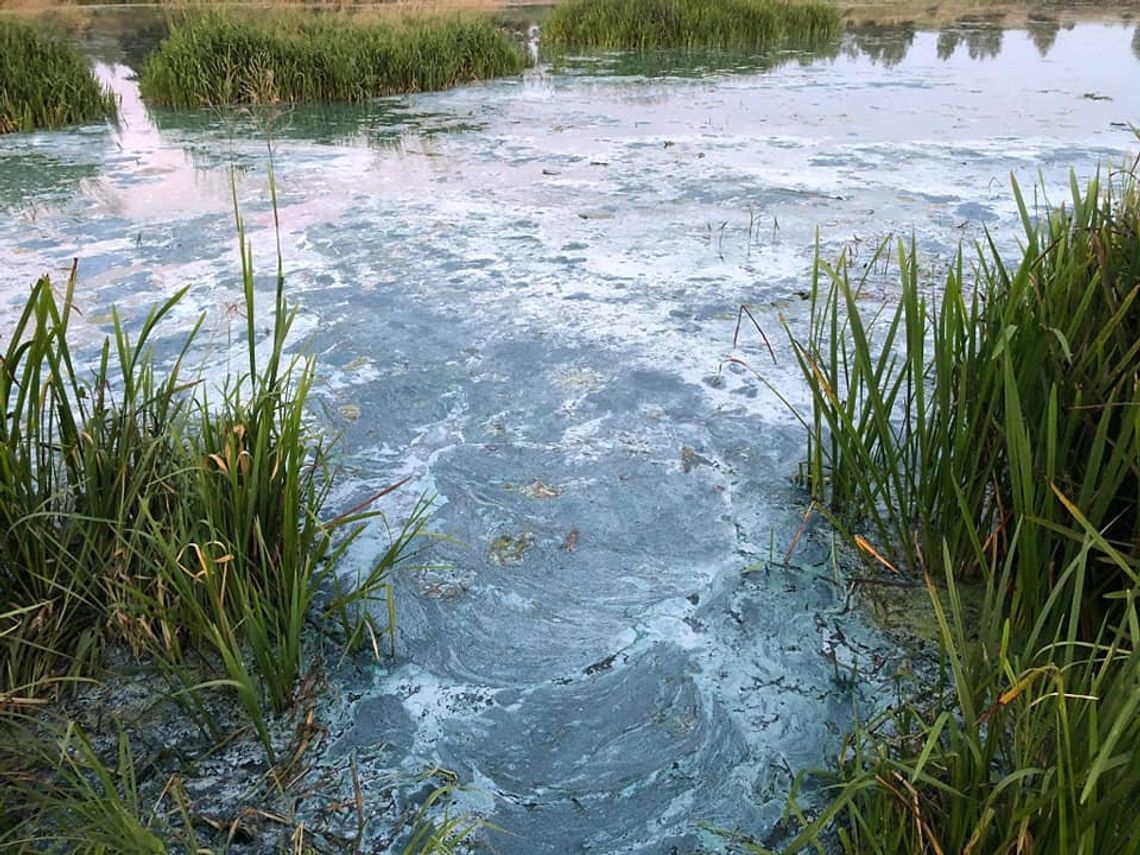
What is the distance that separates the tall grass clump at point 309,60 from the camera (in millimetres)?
5863

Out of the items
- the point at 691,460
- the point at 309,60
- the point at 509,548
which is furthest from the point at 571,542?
the point at 309,60

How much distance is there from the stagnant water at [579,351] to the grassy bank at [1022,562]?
0.57ft

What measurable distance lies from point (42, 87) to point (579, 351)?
15.1ft

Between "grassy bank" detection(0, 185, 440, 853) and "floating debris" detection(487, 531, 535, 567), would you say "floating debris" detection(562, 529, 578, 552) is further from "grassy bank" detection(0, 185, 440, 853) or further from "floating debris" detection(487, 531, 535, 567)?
"grassy bank" detection(0, 185, 440, 853)

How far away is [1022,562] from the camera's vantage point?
3.65 ft

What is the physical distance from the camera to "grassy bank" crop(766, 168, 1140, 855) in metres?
0.79

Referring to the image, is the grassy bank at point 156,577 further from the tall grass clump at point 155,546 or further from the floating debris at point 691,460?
the floating debris at point 691,460

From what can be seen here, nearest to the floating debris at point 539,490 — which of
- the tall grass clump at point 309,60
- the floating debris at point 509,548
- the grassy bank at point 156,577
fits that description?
the floating debris at point 509,548

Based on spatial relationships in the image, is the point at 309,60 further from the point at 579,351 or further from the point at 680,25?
the point at 579,351

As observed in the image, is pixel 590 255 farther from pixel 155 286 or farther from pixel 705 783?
pixel 705 783

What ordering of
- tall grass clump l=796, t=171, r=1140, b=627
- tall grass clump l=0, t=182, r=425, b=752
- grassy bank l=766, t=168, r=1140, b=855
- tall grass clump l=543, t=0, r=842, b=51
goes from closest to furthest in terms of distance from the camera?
grassy bank l=766, t=168, r=1140, b=855 < tall grass clump l=796, t=171, r=1140, b=627 < tall grass clump l=0, t=182, r=425, b=752 < tall grass clump l=543, t=0, r=842, b=51

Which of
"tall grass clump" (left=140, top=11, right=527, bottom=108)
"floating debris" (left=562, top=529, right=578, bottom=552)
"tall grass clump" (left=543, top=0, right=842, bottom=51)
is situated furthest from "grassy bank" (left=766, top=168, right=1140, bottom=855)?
"tall grass clump" (left=543, top=0, right=842, bottom=51)

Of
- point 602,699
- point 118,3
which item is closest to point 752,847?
point 602,699

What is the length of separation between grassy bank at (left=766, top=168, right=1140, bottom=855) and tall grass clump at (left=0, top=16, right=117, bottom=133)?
17.5 feet
